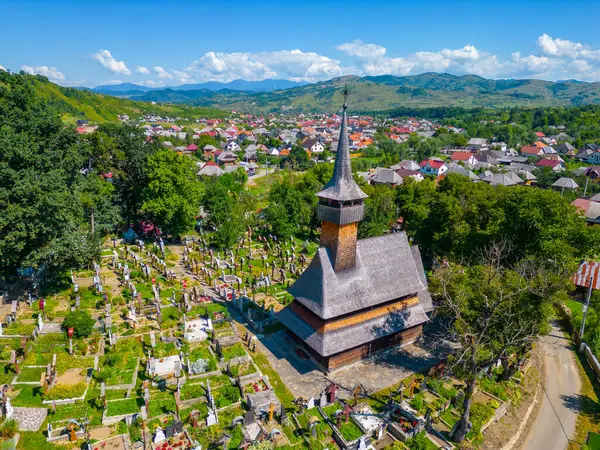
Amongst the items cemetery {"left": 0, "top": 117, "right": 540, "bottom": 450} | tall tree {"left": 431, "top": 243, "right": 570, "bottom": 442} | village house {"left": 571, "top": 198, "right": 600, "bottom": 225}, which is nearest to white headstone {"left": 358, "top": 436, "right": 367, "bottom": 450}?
cemetery {"left": 0, "top": 117, "right": 540, "bottom": 450}

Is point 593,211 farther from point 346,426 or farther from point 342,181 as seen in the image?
point 346,426

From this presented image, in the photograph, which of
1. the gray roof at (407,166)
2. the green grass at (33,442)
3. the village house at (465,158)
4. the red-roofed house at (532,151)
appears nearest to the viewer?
the green grass at (33,442)

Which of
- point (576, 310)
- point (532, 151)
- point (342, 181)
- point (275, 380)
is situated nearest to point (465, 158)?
point (532, 151)

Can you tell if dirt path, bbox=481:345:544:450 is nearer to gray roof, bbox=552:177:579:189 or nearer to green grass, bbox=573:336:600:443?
green grass, bbox=573:336:600:443

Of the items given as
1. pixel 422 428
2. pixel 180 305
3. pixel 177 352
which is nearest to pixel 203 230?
pixel 180 305

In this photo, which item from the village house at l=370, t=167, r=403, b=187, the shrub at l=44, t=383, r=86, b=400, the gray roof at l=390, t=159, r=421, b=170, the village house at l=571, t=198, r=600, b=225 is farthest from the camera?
the gray roof at l=390, t=159, r=421, b=170

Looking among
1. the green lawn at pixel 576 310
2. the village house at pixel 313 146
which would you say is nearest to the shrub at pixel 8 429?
the green lawn at pixel 576 310

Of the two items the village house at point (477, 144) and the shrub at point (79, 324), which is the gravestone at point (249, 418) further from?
the village house at point (477, 144)
